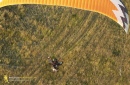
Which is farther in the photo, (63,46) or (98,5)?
(63,46)

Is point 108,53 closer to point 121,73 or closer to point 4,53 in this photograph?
point 121,73

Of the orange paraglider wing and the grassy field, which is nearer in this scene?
the orange paraglider wing

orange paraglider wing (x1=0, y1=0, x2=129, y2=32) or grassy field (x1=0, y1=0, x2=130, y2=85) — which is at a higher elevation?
orange paraglider wing (x1=0, y1=0, x2=129, y2=32)

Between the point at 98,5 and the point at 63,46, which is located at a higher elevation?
the point at 98,5

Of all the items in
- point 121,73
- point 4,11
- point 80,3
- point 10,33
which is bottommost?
point 121,73

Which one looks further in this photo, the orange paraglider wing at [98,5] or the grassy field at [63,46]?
the grassy field at [63,46]

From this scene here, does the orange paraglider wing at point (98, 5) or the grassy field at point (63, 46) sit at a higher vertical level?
the orange paraglider wing at point (98, 5)

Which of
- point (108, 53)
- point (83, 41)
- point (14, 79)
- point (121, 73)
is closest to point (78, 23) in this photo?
point (83, 41)

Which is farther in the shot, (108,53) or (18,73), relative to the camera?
(108,53)
